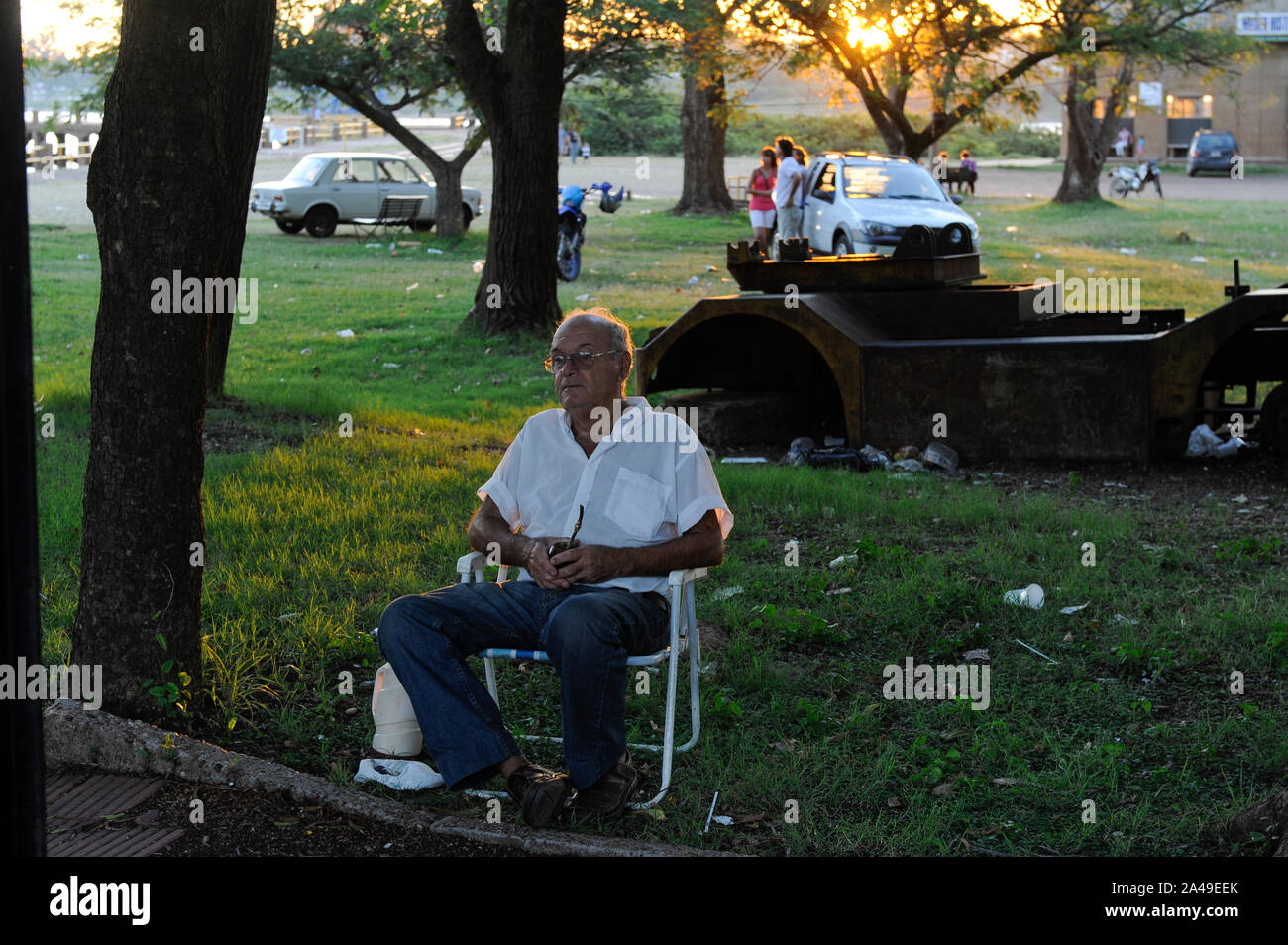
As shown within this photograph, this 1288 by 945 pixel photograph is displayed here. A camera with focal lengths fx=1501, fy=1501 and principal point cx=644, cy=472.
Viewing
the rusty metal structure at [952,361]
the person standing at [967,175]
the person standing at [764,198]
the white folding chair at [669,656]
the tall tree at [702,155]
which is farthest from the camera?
the person standing at [967,175]

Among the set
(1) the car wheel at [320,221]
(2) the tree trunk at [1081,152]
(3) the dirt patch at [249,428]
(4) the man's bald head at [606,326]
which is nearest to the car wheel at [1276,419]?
(4) the man's bald head at [606,326]

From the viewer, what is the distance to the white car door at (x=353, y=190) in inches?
1145

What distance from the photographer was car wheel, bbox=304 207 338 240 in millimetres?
28984

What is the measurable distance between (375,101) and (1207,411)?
2277 cm

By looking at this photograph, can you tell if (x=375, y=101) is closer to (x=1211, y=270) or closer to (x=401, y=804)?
(x=1211, y=270)

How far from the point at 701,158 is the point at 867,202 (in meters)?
15.0

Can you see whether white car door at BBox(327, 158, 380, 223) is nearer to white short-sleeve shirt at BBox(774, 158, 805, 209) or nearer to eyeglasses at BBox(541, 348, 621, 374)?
white short-sleeve shirt at BBox(774, 158, 805, 209)

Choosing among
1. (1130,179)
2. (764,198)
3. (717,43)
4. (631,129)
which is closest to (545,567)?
(764,198)

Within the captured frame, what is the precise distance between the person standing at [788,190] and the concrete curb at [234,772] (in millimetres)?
16857

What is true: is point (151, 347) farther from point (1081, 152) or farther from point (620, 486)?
point (1081, 152)

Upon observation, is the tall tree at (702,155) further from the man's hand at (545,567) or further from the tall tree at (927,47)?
the man's hand at (545,567)

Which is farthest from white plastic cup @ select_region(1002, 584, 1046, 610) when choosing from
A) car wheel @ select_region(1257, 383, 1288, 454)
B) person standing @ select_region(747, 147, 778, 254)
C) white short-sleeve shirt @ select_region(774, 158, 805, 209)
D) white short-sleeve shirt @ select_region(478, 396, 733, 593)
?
person standing @ select_region(747, 147, 778, 254)

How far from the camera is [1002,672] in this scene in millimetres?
5562
